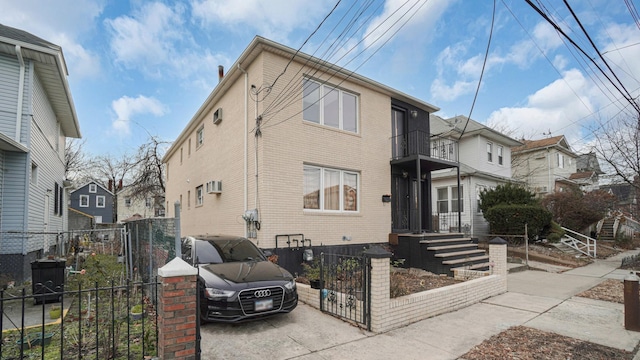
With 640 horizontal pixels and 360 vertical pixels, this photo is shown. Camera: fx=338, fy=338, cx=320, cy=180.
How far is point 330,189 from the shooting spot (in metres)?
10.4

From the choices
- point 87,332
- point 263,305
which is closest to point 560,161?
point 263,305

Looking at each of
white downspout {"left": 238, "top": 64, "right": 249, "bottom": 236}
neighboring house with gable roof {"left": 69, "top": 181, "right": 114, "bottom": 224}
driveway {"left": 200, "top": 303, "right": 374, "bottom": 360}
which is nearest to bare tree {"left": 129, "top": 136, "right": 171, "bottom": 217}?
neighboring house with gable roof {"left": 69, "top": 181, "right": 114, "bottom": 224}

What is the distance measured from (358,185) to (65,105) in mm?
11660

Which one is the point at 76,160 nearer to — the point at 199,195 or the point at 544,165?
the point at 199,195

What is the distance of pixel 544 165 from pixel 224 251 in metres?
28.3

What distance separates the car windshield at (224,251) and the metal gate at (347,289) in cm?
142

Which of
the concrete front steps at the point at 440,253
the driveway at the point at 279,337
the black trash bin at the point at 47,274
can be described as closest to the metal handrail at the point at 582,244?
the concrete front steps at the point at 440,253

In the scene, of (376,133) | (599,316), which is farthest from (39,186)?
(599,316)

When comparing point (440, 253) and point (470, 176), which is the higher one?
point (470, 176)

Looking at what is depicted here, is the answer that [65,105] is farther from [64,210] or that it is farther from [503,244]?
[503,244]

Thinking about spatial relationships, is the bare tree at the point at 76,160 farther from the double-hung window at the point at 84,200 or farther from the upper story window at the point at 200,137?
the upper story window at the point at 200,137

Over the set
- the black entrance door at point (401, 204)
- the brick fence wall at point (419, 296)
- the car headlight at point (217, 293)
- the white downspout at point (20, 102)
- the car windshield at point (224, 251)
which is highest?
the white downspout at point (20, 102)

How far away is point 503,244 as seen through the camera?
8.62 metres

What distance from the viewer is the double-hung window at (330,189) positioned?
9.92m
